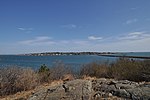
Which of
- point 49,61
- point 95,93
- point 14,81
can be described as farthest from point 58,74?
point 49,61

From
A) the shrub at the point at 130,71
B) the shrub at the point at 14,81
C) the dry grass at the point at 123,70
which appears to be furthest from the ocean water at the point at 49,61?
the shrub at the point at 130,71

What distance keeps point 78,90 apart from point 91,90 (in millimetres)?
607

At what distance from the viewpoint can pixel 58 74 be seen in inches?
821

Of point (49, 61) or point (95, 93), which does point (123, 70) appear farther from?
point (49, 61)

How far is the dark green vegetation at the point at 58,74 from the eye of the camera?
49.0 ft

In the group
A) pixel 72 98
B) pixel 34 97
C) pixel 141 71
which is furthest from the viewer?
pixel 141 71

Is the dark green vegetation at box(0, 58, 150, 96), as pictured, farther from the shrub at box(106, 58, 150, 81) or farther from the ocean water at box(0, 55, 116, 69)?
the ocean water at box(0, 55, 116, 69)

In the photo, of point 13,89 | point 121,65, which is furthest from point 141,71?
point 13,89

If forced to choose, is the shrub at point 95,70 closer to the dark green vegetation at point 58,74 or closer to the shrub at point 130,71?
the dark green vegetation at point 58,74

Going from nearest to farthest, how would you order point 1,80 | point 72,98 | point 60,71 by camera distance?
1. point 72,98
2. point 1,80
3. point 60,71

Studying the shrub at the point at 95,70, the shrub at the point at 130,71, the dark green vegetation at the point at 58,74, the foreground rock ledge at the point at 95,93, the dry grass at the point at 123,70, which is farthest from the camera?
the shrub at the point at 95,70

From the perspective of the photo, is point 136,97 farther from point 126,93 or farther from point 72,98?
point 72,98

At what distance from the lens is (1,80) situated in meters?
14.8

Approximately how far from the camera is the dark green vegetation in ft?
49.0
